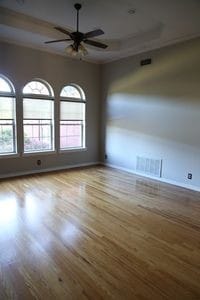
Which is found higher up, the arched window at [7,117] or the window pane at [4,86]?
the window pane at [4,86]

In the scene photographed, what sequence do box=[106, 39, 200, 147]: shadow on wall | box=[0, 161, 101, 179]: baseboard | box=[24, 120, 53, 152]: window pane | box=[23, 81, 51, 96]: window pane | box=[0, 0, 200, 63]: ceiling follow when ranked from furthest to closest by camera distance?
box=[24, 120, 53, 152]: window pane
box=[23, 81, 51, 96]: window pane
box=[0, 161, 101, 179]: baseboard
box=[106, 39, 200, 147]: shadow on wall
box=[0, 0, 200, 63]: ceiling

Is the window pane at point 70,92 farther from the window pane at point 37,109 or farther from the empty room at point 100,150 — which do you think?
the window pane at point 37,109

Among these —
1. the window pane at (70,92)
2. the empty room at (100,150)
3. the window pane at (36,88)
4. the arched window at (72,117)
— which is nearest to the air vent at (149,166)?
the empty room at (100,150)

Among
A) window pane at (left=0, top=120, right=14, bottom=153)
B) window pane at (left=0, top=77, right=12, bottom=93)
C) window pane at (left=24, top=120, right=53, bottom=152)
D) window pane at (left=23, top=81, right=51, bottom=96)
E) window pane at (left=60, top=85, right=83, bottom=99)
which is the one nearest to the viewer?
window pane at (left=0, top=77, right=12, bottom=93)

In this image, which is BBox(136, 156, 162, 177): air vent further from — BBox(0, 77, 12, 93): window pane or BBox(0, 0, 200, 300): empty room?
BBox(0, 77, 12, 93): window pane

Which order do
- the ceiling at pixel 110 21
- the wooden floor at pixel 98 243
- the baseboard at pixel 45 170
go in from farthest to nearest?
1. the baseboard at pixel 45 170
2. the ceiling at pixel 110 21
3. the wooden floor at pixel 98 243

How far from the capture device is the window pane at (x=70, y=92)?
238 inches

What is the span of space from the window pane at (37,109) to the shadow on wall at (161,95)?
5.90 feet

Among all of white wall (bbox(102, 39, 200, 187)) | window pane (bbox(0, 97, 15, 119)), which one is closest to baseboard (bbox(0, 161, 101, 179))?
white wall (bbox(102, 39, 200, 187))

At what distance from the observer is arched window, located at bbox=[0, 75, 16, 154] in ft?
16.7

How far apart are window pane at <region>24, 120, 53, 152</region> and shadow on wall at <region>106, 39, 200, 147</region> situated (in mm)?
1869

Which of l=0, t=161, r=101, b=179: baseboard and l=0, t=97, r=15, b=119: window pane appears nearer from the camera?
l=0, t=97, r=15, b=119: window pane

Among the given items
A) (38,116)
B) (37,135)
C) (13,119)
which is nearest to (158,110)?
(38,116)

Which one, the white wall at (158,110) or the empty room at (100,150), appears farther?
the white wall at (158,110)
